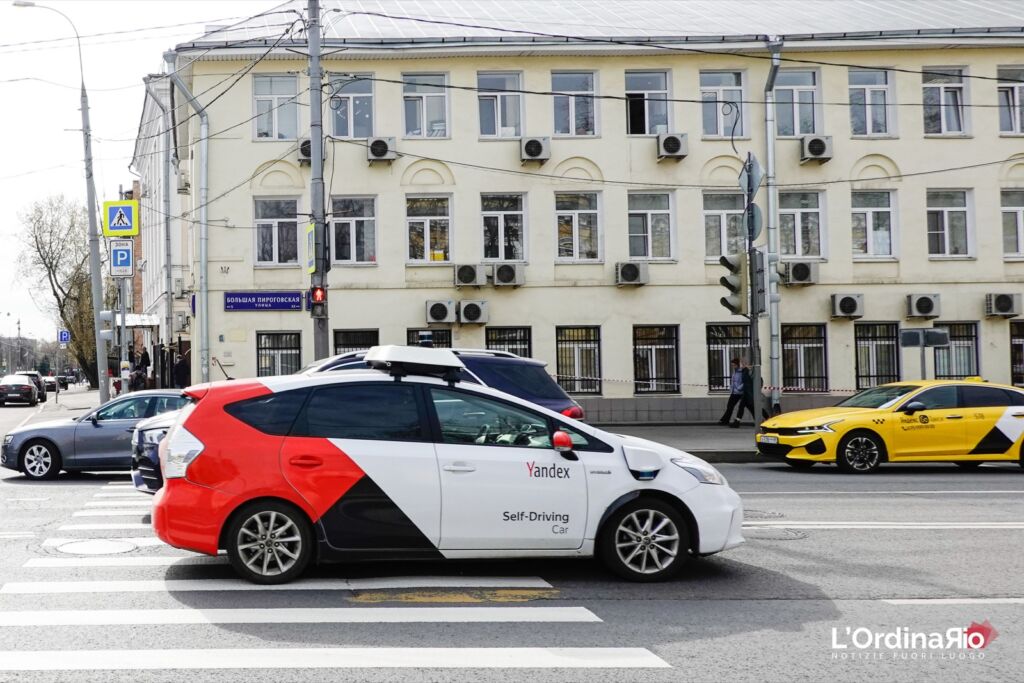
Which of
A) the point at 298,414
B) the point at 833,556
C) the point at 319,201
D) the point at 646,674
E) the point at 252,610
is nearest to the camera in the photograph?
the point at 646,674

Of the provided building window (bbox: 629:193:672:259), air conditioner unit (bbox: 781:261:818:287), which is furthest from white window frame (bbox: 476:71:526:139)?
air conditioner unit (bbox: 781:261:818:287)

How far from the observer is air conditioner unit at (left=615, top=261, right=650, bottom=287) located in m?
26.1

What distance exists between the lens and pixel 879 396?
16.3m

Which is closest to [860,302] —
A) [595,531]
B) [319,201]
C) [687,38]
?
[687,38]

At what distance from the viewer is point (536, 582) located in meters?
7.42

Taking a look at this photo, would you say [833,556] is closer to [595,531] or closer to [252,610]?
[595,531]

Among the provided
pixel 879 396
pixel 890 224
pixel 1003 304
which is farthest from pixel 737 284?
pixel 1003 304

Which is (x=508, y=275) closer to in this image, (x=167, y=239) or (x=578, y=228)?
(x=578, y=228)

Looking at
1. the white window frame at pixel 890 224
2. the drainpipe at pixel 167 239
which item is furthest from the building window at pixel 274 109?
the white window frame at pixel 890 224

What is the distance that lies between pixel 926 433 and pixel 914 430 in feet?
0.63

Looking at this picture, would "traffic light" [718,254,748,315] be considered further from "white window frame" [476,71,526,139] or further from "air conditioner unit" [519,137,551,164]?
"white window frame" [476,71,526,139]

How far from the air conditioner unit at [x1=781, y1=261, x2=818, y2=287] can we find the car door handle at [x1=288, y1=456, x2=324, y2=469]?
21053mm

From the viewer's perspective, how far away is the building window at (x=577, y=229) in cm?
2672

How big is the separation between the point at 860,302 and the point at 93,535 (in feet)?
71.0
